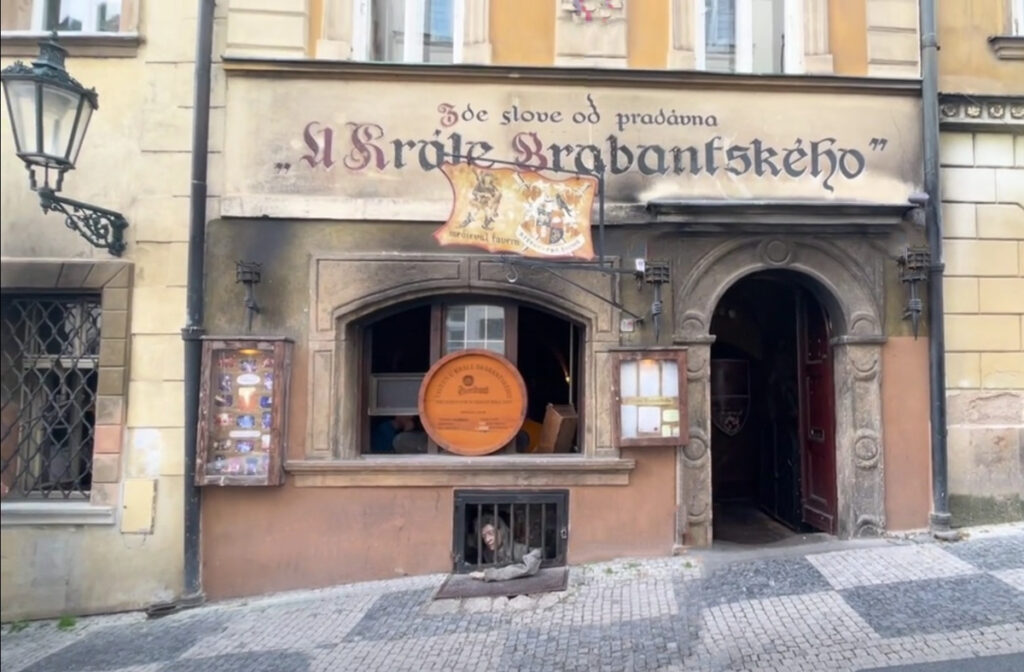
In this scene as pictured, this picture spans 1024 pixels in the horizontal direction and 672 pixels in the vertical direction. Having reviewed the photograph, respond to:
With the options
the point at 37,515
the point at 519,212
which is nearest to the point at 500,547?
the point at 519,212

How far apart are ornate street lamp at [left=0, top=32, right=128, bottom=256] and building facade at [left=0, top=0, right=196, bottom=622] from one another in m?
0.06

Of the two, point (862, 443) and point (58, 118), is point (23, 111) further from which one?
point (862, 443)

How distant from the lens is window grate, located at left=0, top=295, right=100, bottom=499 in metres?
1.63

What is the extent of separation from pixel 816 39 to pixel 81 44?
19.6 feet

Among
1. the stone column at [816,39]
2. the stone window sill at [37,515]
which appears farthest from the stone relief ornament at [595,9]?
the stone window sill at [37,515]

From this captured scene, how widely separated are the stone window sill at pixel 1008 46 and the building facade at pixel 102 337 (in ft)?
24.4

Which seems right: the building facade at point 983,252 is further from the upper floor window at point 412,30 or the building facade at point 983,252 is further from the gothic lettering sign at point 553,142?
the upper floor window at point 412,30

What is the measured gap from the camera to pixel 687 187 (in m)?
6.23

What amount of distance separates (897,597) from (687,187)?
12.1 ft

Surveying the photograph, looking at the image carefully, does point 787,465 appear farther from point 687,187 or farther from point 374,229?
point 374,229

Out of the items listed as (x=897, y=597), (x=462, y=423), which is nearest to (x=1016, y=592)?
(x=897, y=597)

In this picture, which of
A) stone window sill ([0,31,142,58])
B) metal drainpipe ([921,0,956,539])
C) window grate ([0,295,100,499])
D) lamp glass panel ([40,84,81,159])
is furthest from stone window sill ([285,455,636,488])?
lamp glass panel ([40,84,81,159])

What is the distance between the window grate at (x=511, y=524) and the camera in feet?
19.6

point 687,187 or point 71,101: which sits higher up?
point 687,187
